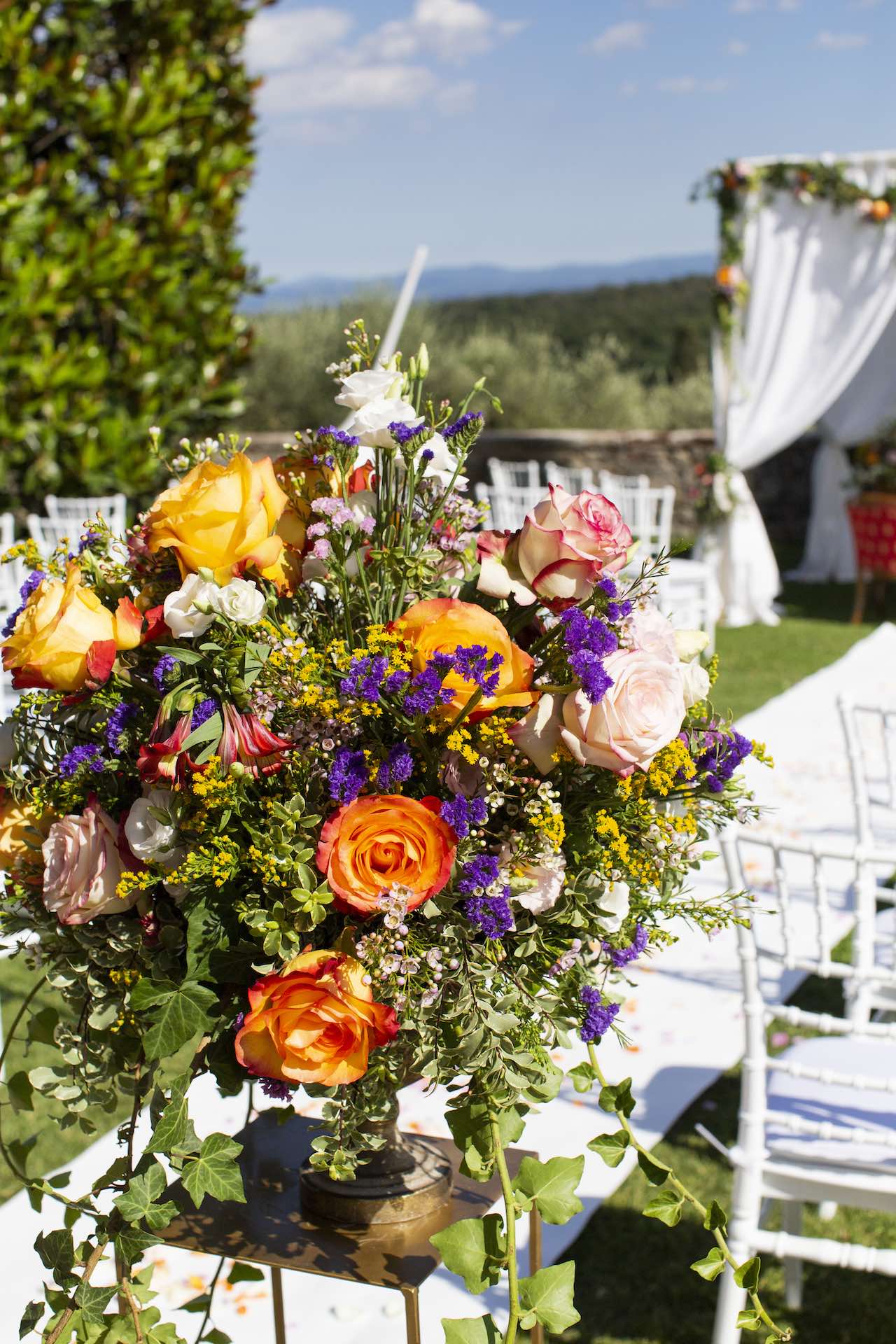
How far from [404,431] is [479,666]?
21 centimetres

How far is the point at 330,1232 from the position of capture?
116 cm

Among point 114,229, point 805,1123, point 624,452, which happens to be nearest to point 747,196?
point 624,452

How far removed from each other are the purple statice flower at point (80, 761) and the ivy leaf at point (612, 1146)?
1.68 ft

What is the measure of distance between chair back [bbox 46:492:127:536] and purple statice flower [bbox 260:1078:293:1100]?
5.34 meters

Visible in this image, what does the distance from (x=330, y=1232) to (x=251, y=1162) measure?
0.63 feet

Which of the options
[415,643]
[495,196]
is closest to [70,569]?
[415,643]

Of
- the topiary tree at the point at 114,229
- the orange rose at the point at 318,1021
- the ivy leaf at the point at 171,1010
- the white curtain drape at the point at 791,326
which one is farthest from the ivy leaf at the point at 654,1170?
the white curtain drape at the point at 791,326

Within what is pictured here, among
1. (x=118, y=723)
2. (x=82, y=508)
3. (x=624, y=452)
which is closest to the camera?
(x=118, y=723)

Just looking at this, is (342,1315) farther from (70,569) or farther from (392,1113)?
(70,569)

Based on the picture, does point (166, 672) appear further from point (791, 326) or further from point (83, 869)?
point (791, 326)

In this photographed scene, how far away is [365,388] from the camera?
3.43ft

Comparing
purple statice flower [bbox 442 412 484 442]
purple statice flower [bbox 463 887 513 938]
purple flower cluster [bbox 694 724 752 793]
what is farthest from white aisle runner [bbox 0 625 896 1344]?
purple statice flower [bbox 442 412 484 442]

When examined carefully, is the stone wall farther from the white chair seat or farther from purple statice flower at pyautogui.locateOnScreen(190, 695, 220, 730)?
purple statice flower at pyautogui.locateOnScreen(190, 695, 220, 730)

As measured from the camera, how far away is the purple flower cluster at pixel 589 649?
901 millimetres
